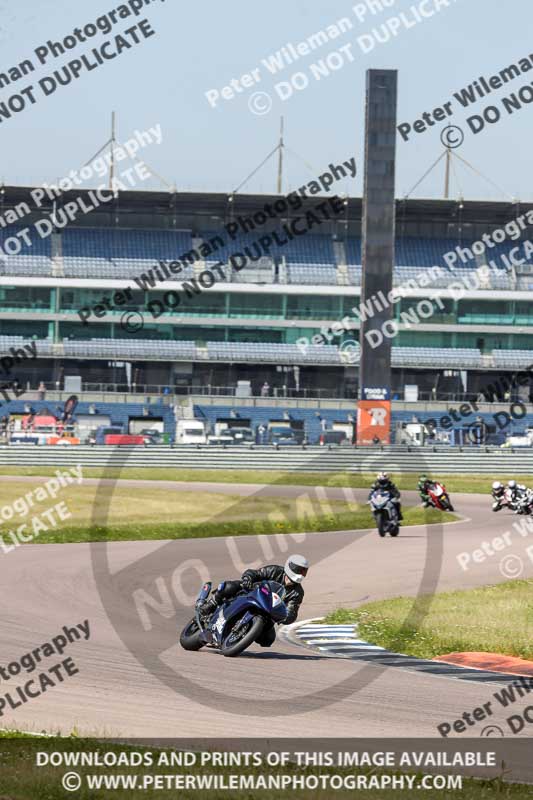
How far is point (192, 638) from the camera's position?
1397 centimetres

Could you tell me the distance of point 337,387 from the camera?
255 feet

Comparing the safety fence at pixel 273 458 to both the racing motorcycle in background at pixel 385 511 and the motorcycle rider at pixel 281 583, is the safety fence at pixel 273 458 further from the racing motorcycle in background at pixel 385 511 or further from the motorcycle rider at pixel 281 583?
the motorcycle rider at pixel 281 583

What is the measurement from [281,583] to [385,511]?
15.9 metres

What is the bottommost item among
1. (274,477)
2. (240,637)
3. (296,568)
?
(274,477)

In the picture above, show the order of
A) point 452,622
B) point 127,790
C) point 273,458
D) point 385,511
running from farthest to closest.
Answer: point 273,458
point 385,511
point 452,622
point 127,790

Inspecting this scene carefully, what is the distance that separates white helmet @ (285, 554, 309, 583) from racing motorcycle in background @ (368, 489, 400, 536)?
15718 mm

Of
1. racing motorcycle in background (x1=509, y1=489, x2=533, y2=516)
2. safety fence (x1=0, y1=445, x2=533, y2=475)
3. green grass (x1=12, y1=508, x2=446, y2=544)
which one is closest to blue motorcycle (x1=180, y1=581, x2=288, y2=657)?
green grass (x1=12, y1=508, x2=446, y2=544)

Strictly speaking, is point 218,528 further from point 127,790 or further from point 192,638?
point 127,790

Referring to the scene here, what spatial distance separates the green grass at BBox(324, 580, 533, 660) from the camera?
50.2 ft

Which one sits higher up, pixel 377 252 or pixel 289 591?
pixel 377 252

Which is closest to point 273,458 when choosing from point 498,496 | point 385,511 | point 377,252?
point 377,252

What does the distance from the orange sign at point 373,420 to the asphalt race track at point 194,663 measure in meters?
36.3

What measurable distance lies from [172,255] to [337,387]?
13921 mm

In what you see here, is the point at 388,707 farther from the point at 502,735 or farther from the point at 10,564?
the point at 10,564
